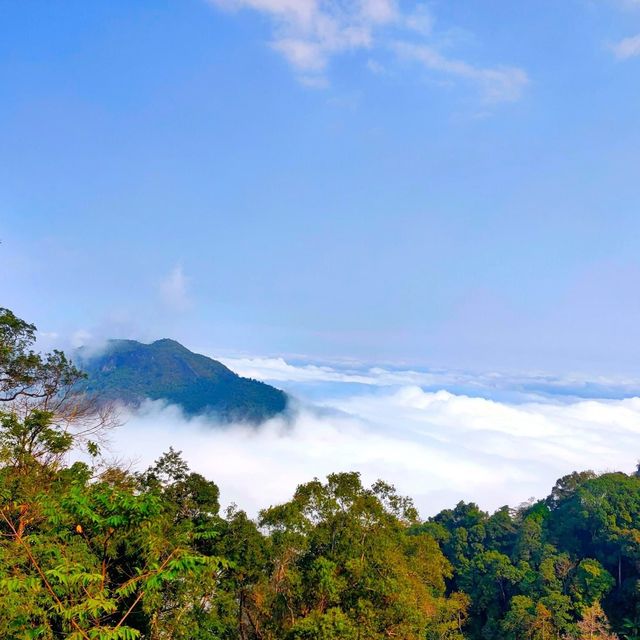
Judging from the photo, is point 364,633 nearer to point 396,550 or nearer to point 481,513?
point 396,550

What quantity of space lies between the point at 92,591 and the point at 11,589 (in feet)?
2.94

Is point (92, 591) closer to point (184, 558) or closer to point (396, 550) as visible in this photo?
point (184, 558)

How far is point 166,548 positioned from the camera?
26.8ft

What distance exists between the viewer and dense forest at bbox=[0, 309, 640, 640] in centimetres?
634

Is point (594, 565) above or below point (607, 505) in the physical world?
below

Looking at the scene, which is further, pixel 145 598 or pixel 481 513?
pixel 481 513

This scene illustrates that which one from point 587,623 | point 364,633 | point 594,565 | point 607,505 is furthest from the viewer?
point 607,505

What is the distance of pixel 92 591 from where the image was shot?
20.2ft

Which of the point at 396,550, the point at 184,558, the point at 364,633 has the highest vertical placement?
the point at 184,558

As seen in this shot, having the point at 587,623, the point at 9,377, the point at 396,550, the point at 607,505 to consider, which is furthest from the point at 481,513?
the point at 9,377

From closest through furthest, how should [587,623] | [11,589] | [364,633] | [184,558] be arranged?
[11,589] < [184,558] < [364,633] < [587,623]

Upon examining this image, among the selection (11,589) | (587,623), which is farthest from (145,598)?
(587,623)

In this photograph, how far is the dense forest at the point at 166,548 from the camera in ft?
20.8

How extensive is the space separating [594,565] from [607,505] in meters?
7.88
